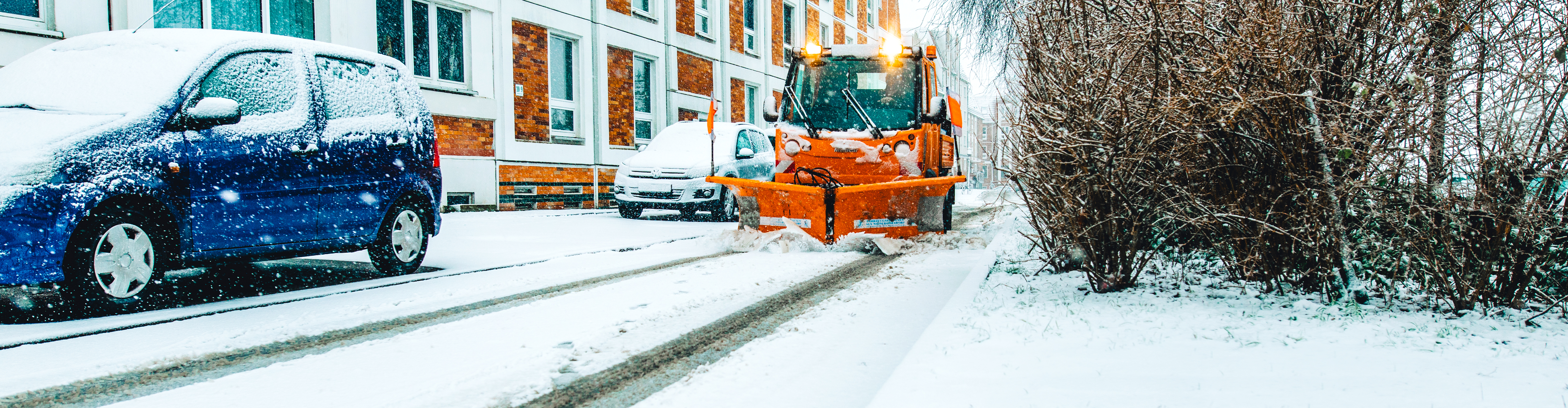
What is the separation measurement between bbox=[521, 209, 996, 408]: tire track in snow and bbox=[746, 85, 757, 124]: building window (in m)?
20.7

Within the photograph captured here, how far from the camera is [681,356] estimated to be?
3670 mm

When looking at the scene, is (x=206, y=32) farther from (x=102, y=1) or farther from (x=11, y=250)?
(x=102, y=1)

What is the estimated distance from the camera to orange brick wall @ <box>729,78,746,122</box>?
80.4ft

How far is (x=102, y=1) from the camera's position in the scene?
10.0 m

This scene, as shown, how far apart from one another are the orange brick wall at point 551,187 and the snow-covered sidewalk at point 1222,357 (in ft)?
40.5

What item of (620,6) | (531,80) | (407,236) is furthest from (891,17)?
(407,236)

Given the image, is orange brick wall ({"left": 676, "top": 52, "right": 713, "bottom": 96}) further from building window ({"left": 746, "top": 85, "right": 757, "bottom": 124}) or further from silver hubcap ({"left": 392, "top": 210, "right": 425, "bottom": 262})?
silver hubcap ({"left": 392, "top": 210, "right": 425, "bottom": 262})

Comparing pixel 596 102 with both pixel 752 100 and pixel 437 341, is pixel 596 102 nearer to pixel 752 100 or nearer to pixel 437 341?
pixel 752 100

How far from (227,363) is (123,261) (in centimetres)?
184

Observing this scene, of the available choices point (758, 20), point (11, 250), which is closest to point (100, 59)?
point (11, 250)

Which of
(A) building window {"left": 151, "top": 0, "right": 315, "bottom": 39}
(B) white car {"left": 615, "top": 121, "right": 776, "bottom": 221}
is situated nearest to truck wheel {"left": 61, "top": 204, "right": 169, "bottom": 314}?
(A) building window {"left": 151, "top": 0, "right": 315, "bottom": 39}

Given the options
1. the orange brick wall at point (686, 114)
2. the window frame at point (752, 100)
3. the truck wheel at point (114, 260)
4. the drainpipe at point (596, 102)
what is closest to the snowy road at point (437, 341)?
the truck wheel at point (114, 260)

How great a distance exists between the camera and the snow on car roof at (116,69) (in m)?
4.85

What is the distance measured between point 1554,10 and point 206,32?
22.8 ft
